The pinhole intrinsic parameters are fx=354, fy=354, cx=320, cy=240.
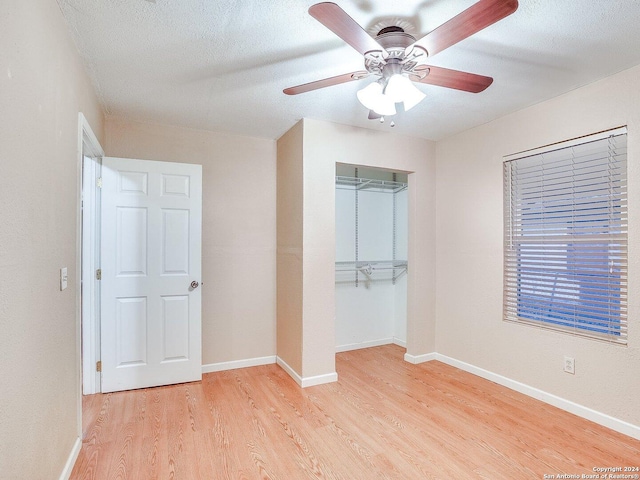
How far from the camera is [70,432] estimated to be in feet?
6.39

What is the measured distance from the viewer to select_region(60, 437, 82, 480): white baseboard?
71.3 inches

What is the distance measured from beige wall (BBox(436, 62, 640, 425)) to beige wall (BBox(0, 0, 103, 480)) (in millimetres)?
3180

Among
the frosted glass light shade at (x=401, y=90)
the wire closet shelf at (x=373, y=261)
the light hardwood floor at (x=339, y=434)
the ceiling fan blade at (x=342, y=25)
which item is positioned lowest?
the light hardwood floor at (x=339, y=434)

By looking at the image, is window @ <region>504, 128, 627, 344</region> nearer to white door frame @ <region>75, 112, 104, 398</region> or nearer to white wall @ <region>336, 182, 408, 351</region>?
white wall @ <region>336, 182, 408, 351</region>

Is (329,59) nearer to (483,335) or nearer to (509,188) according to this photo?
(509,188)

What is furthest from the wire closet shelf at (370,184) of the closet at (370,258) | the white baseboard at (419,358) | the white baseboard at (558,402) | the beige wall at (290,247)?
the white baseboard at (558,402)

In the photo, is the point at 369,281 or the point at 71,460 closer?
the point at 71,460

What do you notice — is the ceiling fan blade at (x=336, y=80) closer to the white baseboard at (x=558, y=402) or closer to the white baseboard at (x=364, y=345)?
the white baseboard at (x=558, y=402)

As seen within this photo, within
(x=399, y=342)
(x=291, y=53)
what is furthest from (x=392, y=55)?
(x=399, y=342)

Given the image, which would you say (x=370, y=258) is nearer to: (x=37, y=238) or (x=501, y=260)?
(x=501, y=260)

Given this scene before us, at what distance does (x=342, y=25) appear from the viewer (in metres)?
1.47

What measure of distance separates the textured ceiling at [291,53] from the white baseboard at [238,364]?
7.71ft

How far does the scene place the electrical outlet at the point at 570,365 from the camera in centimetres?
258

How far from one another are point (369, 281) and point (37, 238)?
11.4 ft
